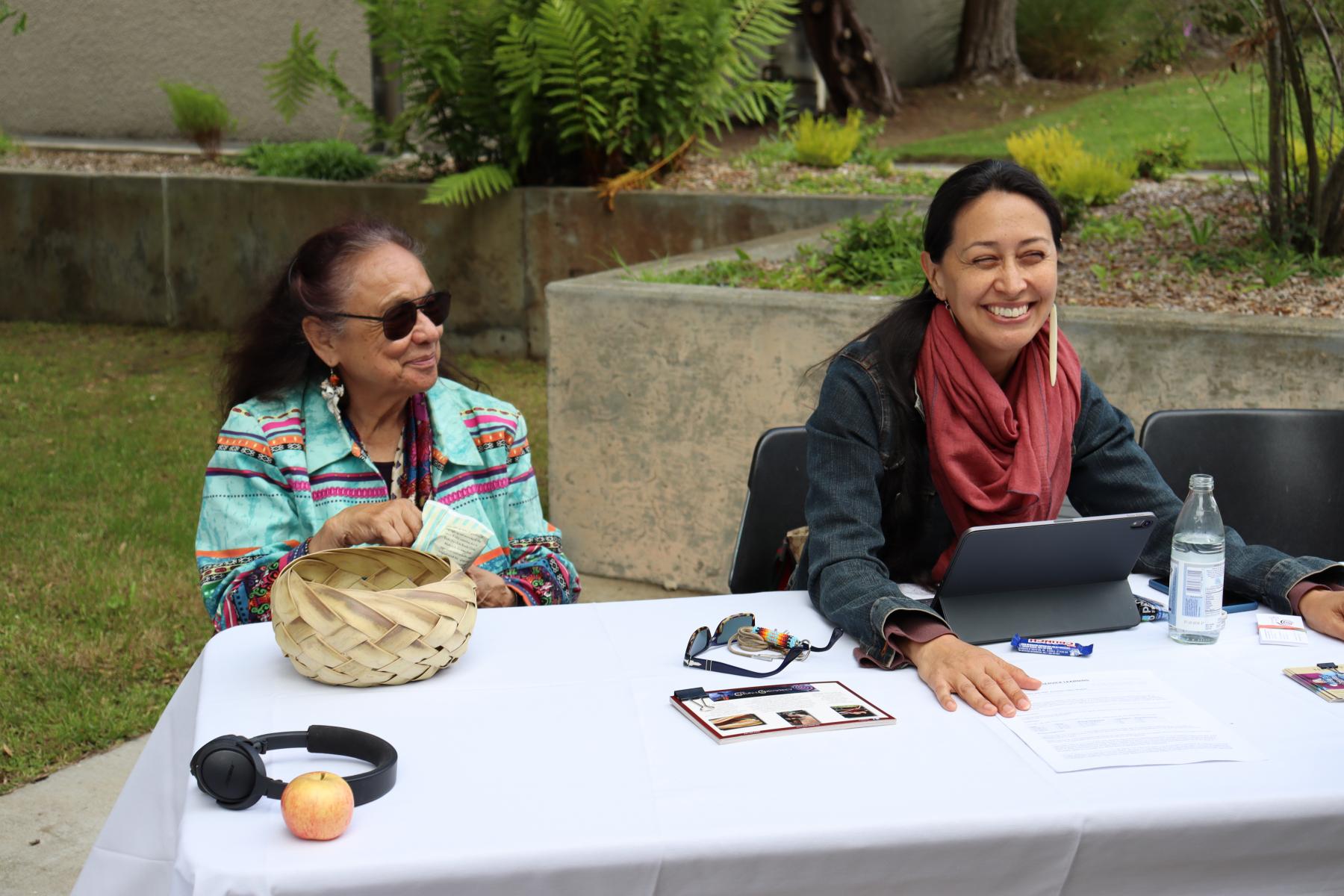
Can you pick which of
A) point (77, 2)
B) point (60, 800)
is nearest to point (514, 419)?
point (60, 800)

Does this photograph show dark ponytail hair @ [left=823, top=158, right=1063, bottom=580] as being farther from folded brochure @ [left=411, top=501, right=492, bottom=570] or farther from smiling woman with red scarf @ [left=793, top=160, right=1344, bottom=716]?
folded brochure @ [left=411, top=501, right=492, bottom=570]

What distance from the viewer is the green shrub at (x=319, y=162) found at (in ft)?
30.7

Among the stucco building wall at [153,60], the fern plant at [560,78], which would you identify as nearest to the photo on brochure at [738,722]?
the fern plant at [560,78]

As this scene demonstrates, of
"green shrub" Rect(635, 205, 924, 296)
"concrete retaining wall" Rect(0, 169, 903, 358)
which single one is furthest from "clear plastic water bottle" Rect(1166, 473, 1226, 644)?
"concrete retaining wall" Rect(0, 169, 903, 358)

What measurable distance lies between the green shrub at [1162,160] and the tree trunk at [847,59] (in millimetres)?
7334

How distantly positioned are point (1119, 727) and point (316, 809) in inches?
46.6

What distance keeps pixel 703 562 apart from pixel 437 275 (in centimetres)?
428

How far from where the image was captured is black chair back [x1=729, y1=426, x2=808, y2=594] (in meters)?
3.37

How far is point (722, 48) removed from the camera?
8031mm

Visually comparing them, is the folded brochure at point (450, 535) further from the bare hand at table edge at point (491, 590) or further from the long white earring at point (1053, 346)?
the long white earring at point (1053, 346)

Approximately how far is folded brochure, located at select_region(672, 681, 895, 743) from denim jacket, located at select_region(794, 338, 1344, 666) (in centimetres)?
26

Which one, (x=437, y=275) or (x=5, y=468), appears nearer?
(x=5, y=468)

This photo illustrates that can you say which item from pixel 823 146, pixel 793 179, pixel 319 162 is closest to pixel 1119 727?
pixel 793 179

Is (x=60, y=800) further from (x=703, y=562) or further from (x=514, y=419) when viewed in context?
(x=703, y=562)
